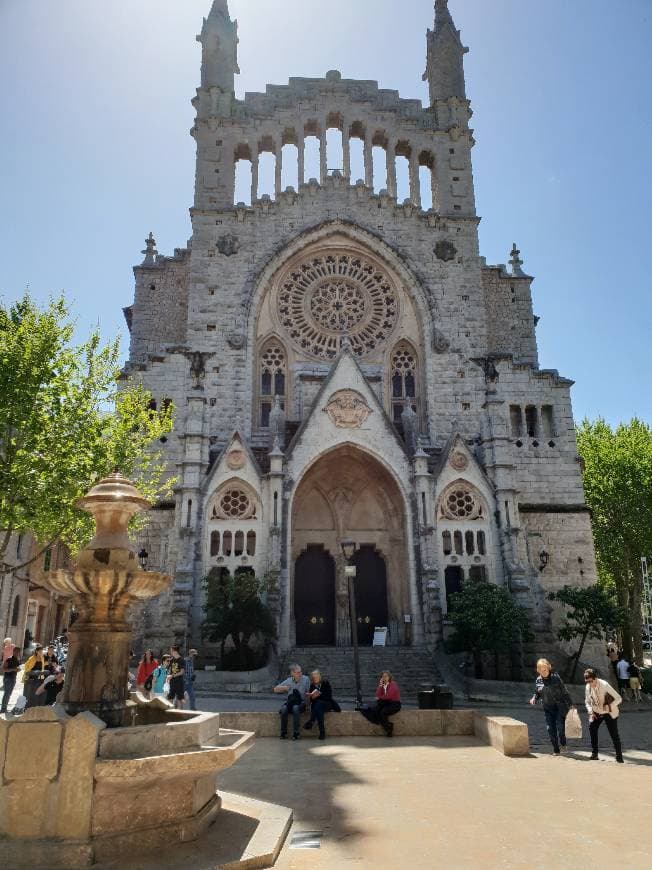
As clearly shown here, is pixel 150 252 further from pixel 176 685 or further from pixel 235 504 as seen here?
pixel 176 685

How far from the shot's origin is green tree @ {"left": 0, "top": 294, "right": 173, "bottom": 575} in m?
15.0

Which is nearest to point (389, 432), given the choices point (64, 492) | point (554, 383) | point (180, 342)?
point (554, 383)

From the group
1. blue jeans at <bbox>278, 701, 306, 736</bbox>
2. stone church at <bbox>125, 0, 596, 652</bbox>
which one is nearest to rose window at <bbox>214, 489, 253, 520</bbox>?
stone church at <bbox>125, 0, 596, 652</bbox>

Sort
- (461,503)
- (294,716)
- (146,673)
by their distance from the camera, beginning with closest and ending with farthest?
(294,716) < (146,673) < (461,503)

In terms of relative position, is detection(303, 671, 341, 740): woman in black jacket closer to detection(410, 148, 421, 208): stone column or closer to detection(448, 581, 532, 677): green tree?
detection(448, 581, 532, 677): green tree

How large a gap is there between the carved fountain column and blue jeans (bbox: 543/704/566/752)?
7747mm

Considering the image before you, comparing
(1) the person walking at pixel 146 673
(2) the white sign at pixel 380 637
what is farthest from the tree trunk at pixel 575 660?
(1) the person walking at pixel 146 673

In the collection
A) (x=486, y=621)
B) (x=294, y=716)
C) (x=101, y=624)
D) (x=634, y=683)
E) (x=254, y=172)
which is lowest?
(x=634, y=683)

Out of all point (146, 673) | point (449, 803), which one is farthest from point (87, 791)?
point (146, 673)

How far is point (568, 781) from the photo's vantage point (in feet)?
27.3

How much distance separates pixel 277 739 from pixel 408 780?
180 inches

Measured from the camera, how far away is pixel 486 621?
1994 centimetres

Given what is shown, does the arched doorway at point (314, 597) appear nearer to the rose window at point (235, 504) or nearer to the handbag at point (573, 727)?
the rose window at point (235, 504)

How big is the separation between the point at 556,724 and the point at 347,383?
55.3 ft
